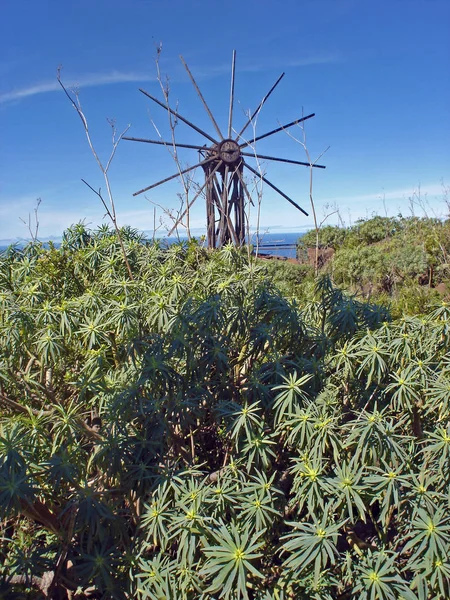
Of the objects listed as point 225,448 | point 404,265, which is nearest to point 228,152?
point 404,265

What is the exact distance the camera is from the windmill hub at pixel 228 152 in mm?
11523

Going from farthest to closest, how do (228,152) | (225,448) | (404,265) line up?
(404,265) → (228,152) → (225,448)

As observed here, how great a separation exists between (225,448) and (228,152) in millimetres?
9979

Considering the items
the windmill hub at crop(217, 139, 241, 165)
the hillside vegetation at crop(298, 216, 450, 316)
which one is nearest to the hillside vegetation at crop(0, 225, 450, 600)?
the hillside vegetation at crop(298, 216, 450, 316)

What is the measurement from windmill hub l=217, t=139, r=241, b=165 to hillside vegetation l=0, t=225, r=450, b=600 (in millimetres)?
8811

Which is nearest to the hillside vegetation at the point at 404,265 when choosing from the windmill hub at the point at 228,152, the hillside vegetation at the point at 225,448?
the windmill hub at the point at 228,152

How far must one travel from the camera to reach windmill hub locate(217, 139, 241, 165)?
11523 millimetres

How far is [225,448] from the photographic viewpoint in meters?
2.92

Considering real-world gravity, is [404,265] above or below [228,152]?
below

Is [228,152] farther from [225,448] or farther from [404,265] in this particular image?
[225,448]

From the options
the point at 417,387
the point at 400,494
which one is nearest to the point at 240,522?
the point at 400,494

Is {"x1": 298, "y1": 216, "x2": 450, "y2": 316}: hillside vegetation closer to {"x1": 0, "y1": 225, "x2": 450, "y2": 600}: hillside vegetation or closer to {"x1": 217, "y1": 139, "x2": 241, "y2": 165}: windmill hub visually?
{"x1": 217, "y1": 139, "x2": 241, "y2": 165}: windmill hub

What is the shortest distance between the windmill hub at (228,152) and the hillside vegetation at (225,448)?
881 cm

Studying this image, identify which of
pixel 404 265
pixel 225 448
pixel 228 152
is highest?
pixel 228 152
